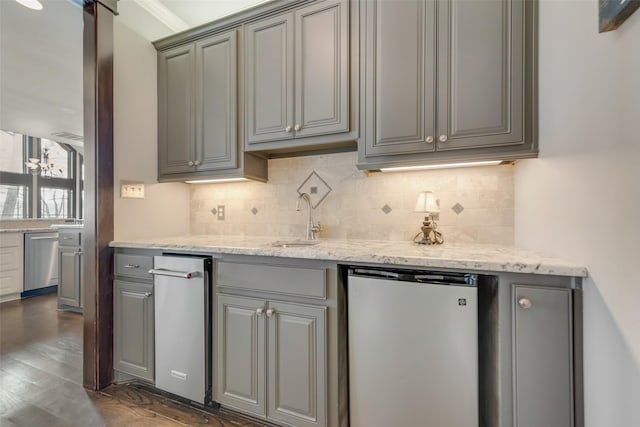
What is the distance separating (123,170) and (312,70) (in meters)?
1.48

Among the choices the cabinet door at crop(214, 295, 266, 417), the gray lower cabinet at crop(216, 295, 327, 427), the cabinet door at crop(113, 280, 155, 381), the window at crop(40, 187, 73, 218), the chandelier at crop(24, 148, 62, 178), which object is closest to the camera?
the gray lower cabinet at crop(216, 295, 327, 427)

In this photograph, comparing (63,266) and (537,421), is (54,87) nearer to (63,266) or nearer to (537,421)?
(63,266)

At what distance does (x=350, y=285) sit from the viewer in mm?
1242

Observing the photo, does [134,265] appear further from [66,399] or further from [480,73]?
[480,73]

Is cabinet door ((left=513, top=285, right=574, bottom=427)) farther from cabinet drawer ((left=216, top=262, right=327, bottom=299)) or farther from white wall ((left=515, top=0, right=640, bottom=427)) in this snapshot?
cabinet drawer ((left=216, top=262, right=327, bottom=299))

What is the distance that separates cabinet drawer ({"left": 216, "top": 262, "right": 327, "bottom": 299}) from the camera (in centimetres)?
129

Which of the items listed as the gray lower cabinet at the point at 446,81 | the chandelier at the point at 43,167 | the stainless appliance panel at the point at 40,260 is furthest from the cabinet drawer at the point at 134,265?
the chandelier at the point at 43,167

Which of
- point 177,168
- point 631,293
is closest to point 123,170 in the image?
point 177,168

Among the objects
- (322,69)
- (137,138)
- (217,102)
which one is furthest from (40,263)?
(322,69)

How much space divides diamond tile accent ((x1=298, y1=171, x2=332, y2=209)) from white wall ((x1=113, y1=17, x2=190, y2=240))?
119 centimetres

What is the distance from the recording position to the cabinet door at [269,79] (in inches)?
67.3

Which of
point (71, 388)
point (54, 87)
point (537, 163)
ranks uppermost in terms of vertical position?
point (54, 87)

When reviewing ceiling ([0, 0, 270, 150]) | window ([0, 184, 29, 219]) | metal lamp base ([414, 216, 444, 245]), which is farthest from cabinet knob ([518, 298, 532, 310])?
window ([0, 184, 29, 219])

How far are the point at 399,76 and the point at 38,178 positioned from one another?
5.91 m
